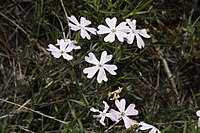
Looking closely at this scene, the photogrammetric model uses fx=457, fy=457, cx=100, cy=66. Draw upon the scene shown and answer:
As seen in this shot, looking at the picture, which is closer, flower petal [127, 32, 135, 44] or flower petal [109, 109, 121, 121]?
flower petal [109, 109, 121, 121]

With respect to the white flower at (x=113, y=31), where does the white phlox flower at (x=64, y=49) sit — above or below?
below

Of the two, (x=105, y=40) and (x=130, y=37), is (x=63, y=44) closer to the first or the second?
(x=105, y=40)

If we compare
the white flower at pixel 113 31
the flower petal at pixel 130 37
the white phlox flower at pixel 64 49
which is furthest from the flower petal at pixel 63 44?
the flower petal at pixel 130 37

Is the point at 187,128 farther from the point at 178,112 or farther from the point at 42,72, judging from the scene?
the point at 42,72

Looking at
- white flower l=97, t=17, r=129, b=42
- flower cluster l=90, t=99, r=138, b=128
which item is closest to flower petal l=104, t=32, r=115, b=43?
white flower l=97, t=17, r=129, b=42

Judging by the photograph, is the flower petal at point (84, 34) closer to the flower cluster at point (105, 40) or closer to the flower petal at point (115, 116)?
the flower cluster at point (105, 40)

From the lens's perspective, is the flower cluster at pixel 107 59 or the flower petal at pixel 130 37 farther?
the flower petal at pixel 130 37

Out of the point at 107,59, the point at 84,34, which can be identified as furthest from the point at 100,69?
the point at 84,34

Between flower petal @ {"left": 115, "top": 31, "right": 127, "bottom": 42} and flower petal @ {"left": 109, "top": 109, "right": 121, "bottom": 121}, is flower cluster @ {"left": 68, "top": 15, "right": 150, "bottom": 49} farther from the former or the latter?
flower petal @ {"left": 109, "top": 109, "right": 121, "bottom": 121}

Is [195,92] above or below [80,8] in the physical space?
below

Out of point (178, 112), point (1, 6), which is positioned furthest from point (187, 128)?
point (1, 6)

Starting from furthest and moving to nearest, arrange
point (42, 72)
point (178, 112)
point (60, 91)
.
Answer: point (60, 91)
point (178, 112)
point (42, 72)
